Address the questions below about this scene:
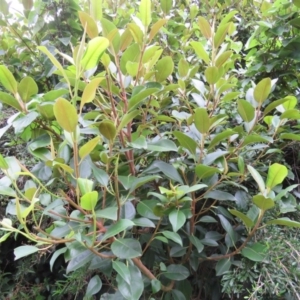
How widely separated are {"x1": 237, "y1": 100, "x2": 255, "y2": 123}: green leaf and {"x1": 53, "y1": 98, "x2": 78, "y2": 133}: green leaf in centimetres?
36

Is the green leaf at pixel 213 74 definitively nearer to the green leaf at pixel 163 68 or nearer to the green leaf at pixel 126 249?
the green leaf at pixel 163 68

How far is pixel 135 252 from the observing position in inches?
21.5

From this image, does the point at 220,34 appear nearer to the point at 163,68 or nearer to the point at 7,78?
the point at 163,68

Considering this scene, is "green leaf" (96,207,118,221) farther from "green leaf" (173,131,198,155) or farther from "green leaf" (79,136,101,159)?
"green leaf" (173,131,198,155)

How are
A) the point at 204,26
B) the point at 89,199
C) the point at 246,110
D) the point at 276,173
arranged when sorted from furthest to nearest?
the point at 204,26
the point at 246,110
the point at 276,173
the point at 89,199

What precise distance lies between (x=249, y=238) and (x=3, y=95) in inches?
21.2

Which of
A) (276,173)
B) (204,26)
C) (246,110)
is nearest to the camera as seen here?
(276,173)

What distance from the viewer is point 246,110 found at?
708 millimetres

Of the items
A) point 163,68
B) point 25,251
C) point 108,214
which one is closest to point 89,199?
point 108,214

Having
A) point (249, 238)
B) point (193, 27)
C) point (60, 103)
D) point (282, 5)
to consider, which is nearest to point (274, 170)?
point (249, 238)

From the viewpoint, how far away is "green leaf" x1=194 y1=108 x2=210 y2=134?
649 mm

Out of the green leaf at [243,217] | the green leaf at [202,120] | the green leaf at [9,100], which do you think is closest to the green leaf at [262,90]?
the green leaf at [202,120]

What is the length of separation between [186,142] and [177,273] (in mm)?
273

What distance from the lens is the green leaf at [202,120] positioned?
2.13ft
